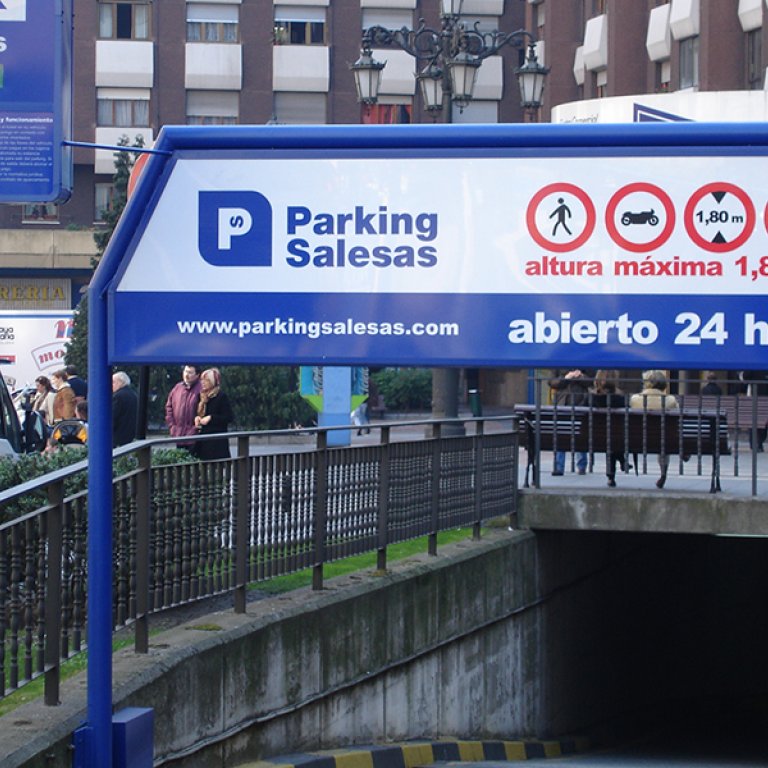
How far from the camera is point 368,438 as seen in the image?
33.2 feet

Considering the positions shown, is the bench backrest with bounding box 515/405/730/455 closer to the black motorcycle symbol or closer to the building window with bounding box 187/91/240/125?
the black motorcycle symbol

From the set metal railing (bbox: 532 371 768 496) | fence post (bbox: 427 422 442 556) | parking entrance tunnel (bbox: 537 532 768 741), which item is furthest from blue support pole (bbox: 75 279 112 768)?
metal railing (bbox: 532 371 768 496)

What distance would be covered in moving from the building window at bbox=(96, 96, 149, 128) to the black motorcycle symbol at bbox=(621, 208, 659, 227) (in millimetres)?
50468

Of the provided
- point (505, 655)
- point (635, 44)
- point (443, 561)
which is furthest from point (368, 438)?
point (635, 44)

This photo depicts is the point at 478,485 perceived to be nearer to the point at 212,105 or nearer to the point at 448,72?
the point at 448,72

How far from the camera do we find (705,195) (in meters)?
4.12

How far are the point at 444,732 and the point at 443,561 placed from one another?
3.56ft

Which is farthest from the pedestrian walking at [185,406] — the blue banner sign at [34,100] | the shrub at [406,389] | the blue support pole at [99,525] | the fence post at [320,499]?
the shrub at [406,389]

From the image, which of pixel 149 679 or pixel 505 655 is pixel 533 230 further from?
pixel 505 655

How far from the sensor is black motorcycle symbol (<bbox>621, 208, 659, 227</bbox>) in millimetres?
4152

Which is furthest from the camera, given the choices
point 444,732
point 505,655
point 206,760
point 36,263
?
point 36,263

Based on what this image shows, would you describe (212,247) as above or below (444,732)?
above

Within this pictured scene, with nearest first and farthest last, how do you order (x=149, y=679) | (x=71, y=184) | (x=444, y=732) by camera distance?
(x=71, y=184)
(x=149, y=679)
(x=444, y=732)

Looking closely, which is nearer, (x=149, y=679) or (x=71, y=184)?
(x=71, y=184)
